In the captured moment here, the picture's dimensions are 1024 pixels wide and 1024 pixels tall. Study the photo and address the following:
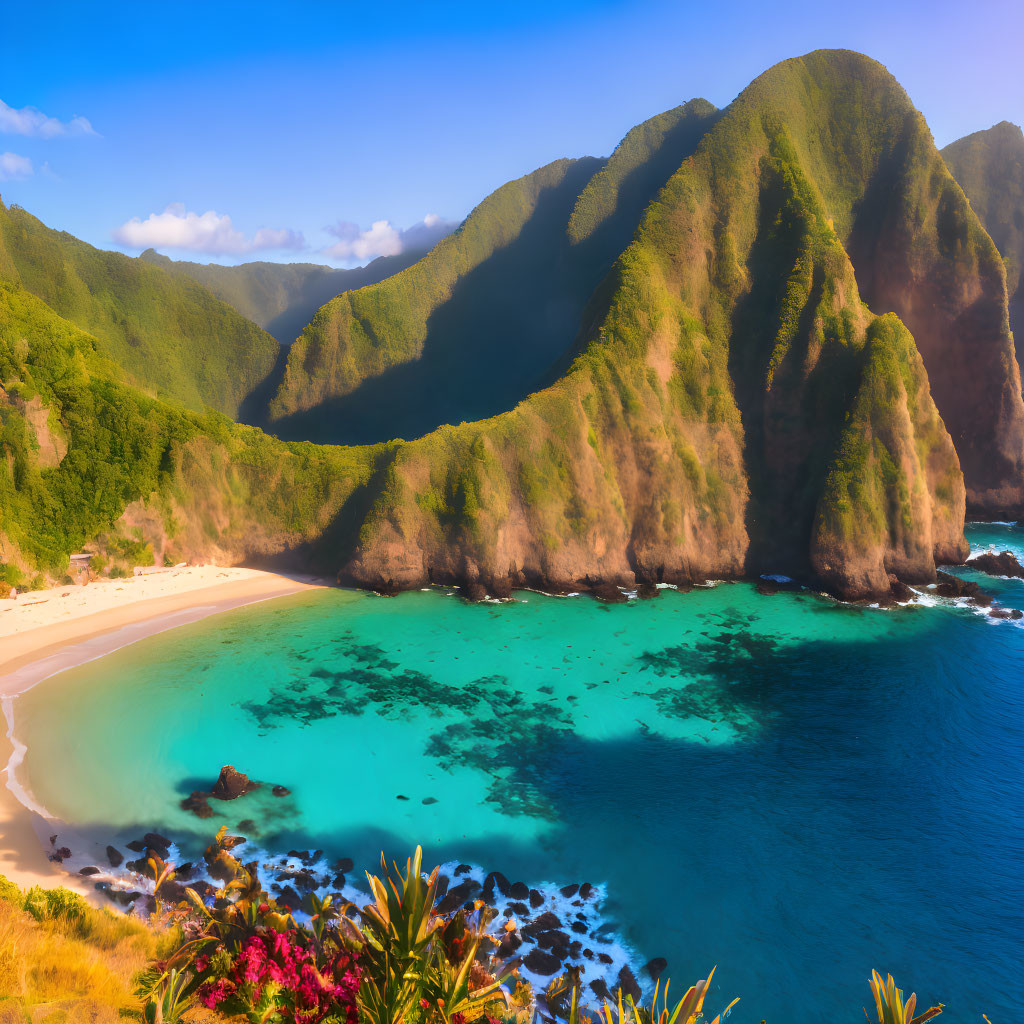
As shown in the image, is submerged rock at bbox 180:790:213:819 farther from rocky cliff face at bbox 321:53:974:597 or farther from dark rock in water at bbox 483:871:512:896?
rocky cliff face at bbox 321:53:974:597

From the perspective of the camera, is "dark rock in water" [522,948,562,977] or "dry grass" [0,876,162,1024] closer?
"dry grass" [0,876,162,1024]

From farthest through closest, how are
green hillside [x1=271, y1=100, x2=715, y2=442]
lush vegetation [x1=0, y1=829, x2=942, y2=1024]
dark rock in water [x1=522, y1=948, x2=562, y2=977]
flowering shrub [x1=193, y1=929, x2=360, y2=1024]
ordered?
green hillside [x1=271, y1=100, x2=715, y2=442], dark rock in water [x1=522, y1=948, x2=562, y2=977], flowering shrub [x1=193, y1=929, x2=360, y2=1024], lush vegetation [x1=0, y1=829, x2=942, y2=1024]

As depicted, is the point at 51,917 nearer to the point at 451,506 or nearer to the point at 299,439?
the point at 451,506

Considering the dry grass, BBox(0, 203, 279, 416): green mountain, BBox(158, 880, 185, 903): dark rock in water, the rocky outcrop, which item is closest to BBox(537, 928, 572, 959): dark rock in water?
the dry grass

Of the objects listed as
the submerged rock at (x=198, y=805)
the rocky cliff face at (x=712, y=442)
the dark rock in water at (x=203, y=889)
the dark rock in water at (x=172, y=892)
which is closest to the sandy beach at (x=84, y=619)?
the dark rock in water at (x=172, y=892)

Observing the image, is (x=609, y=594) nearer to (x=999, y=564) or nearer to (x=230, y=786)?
(x=230, y=786)

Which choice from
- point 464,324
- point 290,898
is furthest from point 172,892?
point 464,324
